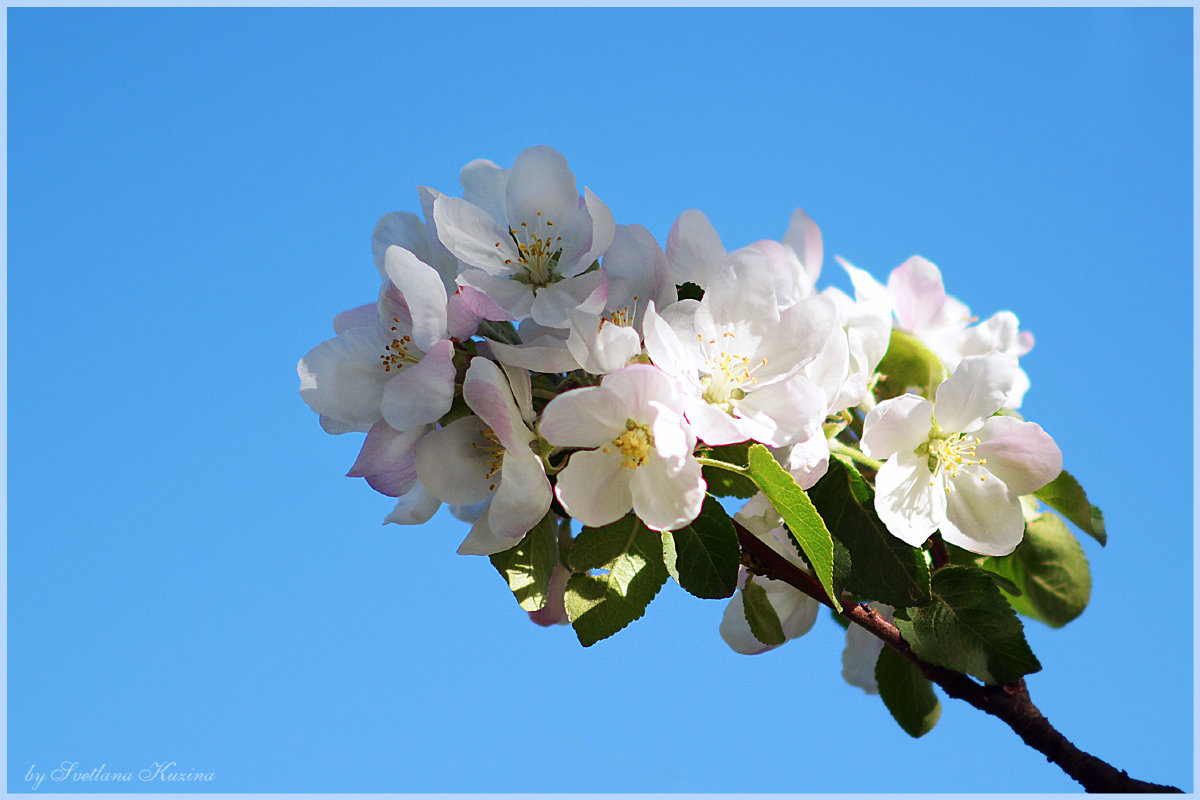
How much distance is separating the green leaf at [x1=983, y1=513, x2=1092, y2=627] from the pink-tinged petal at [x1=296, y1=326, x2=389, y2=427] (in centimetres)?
73

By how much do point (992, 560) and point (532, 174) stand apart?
72cm

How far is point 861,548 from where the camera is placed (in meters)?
0.84

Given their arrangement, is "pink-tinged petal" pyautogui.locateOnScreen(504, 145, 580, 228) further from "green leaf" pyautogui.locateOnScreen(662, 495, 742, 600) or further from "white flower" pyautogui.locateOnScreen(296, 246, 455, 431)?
"green leaf" pyautogui.locateOnScreen(662, 495, 742, 600)

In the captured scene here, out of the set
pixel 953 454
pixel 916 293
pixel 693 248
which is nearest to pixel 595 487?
pixel 693 248

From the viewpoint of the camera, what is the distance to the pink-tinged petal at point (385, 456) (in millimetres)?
746

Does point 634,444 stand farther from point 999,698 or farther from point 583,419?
point 999,698

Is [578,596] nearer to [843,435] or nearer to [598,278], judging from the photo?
[598,278]

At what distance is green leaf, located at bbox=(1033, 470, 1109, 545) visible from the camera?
1.01 m

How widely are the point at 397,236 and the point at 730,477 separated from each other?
341 millimetres

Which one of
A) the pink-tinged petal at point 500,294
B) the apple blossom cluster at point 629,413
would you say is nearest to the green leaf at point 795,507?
the apple blossom cluster at point 629,413

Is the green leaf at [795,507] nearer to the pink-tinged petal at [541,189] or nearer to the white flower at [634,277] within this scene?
the white flower at [634,277]

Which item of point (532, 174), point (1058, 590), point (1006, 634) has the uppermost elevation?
point (532, 174)

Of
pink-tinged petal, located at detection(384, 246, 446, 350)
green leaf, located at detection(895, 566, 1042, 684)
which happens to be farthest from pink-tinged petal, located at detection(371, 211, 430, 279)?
green leaf, located at detection(895, 566, 1042, 684)

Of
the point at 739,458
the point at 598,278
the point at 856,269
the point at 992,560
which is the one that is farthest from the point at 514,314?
the point at 992,560
